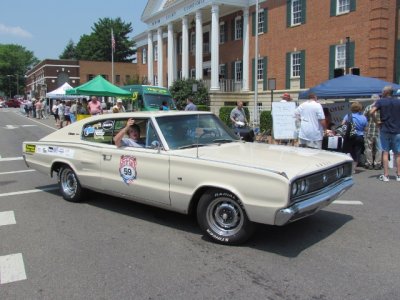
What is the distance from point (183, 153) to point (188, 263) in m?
1.43

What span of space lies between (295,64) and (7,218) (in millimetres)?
23304

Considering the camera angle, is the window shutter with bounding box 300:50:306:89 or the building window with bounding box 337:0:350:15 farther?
the window shutter with bounding box 300:50:306:89

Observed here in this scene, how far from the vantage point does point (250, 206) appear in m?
4.55

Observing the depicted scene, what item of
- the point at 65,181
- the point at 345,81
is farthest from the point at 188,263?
the point at 345,81

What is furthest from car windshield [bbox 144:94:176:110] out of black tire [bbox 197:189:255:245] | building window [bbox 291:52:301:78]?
black tire [bbox 197:189:255:245]

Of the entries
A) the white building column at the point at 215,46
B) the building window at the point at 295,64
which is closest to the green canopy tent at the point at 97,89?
the building window at the point at 295,64

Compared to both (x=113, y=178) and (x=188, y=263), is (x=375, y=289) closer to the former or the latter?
(x=188, y=263)

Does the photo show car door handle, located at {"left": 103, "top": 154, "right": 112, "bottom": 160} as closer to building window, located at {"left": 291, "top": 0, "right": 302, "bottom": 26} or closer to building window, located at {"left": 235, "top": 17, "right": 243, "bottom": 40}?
building window, located at {"left": 291, "top": 0, "right": 302, "bottom": 26}

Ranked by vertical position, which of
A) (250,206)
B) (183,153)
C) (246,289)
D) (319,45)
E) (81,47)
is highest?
(81,47)

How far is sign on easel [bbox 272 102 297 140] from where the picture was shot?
41.4 ft

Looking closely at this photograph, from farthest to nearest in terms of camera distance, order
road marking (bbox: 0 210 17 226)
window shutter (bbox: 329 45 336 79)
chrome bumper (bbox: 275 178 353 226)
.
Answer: window shutter (bbox: 329 45 336 79)
road marking (bbox: 0 210 17 226)
chrome bumper (bbox: 275 178 353 226)

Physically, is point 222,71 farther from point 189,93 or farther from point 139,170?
point 139,170

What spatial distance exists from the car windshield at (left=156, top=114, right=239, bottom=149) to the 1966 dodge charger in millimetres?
13

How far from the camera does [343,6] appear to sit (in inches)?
918
